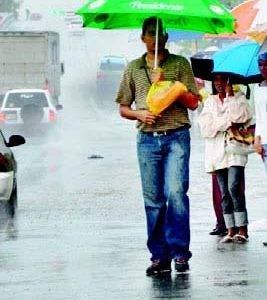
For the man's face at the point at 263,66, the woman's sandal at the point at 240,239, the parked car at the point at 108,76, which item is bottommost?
the parked car at the point at 108,76

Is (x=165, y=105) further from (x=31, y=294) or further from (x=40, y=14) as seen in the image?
(x=40, y=14)

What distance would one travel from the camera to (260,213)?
16.6 meters

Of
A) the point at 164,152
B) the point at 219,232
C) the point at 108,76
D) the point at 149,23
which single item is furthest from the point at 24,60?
the point at 164,152

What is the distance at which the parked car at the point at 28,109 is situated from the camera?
4300 cm

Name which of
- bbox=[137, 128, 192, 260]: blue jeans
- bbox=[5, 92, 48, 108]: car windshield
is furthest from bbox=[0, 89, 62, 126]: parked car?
bbox=[137, 128, 192, 260]: blue jeans

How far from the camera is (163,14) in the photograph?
36.1 feet

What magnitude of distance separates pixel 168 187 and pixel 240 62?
2.97 meters

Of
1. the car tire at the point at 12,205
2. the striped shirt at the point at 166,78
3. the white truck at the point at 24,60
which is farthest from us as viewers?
the white truck at the point at 24,60

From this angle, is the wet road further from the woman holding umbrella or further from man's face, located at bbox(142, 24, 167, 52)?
man's face, located at bbox(142, 24, 167, 52)

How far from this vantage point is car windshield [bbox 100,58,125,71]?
71.2 metres

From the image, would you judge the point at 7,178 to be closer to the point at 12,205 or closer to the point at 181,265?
the point at 12,205

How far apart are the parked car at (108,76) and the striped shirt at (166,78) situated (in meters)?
58.9

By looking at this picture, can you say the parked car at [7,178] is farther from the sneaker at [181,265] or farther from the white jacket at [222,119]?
the sneaker at [181,265]

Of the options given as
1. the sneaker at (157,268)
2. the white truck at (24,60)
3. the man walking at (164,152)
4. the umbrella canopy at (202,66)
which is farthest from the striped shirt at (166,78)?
the white truck at (24,60)
